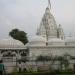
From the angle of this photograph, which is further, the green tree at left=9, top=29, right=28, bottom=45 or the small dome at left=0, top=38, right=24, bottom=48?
the green tree at left=9, top=29, right=28, bottom=45

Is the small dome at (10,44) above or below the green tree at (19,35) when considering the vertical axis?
below

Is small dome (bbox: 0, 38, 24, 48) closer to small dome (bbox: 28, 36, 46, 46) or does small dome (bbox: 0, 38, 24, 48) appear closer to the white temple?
the white temple

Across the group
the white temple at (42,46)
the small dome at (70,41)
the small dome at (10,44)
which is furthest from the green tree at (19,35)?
the small dome at (70,41)

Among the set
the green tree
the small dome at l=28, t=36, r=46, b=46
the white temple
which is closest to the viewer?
the white temple

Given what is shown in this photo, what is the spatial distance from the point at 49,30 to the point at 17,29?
9937 mm

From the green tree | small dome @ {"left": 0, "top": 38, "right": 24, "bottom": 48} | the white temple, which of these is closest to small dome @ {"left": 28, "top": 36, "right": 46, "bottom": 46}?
the white temple

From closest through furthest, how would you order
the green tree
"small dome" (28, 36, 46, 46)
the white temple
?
the white temple → "small dome" (28, 36, 46, 46) → the green tree

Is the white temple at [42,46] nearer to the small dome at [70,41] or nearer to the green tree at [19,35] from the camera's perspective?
the small dome at [70,41]

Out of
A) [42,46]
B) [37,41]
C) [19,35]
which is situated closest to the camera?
[42,46]

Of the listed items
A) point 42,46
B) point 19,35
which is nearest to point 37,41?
point 42,46

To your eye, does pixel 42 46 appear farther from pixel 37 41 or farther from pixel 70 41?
pixel 70 41

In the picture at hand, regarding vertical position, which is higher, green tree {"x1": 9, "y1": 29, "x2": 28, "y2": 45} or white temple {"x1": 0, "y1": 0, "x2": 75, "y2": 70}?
green tree {"x1": 9, "y1": 29, "x2": 28, "y2": 45}

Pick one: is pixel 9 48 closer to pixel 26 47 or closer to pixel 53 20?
pixel 26 47

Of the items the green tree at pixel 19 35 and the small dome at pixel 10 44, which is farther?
the green tree at pixel 19 35
